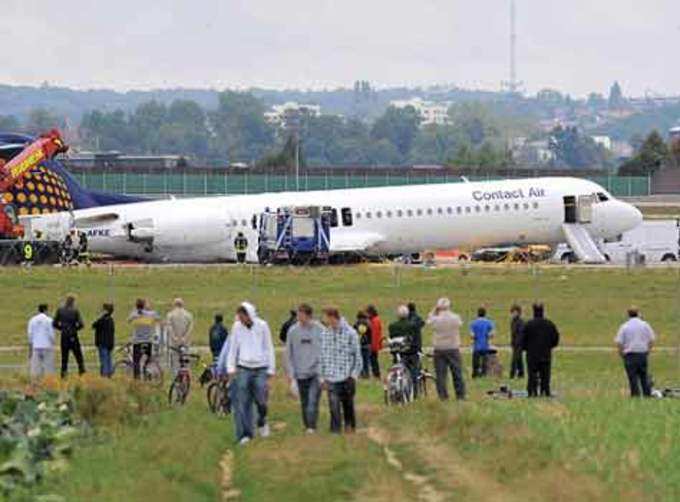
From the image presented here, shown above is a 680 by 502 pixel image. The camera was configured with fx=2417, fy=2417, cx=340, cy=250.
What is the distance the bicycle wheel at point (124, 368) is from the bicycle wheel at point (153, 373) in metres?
0.38

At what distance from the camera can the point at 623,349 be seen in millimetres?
35500

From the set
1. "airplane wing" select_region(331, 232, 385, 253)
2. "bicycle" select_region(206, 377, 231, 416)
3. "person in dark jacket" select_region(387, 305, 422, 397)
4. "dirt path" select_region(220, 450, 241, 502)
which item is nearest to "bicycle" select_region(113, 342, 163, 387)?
"bicycle" select_region(206, 377, 231, 416)

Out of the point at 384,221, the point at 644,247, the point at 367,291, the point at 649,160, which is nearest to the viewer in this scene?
the point at 367,291

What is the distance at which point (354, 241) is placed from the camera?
3071 inches

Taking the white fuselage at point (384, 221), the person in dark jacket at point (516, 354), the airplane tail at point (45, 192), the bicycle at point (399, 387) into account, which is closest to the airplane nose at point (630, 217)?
the white fuselage at point (384, 221)

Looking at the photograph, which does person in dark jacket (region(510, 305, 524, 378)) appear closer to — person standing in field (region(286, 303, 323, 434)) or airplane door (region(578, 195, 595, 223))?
person standing in field (region(286, 303, 323, 434))

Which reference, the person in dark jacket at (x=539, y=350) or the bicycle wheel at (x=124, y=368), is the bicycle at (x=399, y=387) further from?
the bicycle wheel at (x=124, y=368)

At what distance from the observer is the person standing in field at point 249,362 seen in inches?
1152

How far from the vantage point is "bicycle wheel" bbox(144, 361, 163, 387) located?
37.0 metres

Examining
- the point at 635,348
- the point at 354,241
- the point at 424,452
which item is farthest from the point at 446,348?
the point at 354,241

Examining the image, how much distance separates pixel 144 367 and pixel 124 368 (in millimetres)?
1415

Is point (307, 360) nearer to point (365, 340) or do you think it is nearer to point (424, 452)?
point (424, 452)

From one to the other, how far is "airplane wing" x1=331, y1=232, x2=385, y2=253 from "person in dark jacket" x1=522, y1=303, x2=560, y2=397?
1634 inches

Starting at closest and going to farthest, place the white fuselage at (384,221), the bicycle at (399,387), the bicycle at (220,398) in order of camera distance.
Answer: the bicycle at (220,398) < the bicycle at (399,387) < the white fuselage at (384,221)
